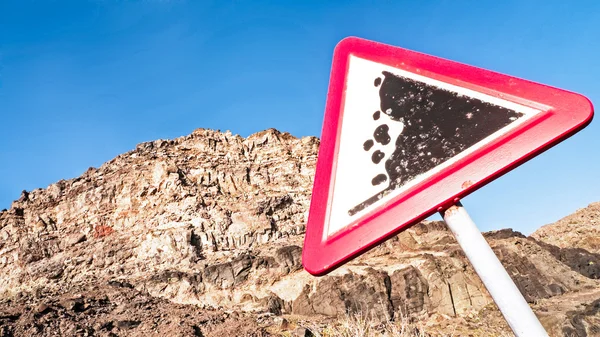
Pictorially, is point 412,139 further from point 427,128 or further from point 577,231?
point 577,231

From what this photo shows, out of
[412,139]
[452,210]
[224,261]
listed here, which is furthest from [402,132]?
[224,261]

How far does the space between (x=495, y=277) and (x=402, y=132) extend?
45cm

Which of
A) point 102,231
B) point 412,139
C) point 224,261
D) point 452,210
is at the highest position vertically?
point 102,231

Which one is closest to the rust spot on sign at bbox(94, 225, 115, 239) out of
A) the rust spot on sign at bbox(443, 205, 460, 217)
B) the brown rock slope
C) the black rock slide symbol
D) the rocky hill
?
the rocky hill

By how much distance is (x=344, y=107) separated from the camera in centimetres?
129

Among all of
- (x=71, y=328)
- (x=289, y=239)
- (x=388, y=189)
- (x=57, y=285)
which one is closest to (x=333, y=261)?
Answer: (x=388, y=189)

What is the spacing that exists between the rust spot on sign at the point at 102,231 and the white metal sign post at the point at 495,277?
2272 cm

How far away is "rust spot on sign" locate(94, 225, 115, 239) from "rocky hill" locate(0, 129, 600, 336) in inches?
2.1

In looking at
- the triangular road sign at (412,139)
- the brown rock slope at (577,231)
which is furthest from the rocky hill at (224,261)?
the triangular road sign at (412,139)

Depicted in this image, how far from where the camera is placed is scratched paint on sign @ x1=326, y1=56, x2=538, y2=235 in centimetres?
106

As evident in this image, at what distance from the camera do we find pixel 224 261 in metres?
17.0

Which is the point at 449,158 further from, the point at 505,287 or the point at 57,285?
the point at 57,285

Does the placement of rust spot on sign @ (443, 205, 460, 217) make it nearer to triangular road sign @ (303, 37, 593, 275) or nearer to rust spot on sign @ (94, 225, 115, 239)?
triangular road sign @ (303, 37, 593, 275)

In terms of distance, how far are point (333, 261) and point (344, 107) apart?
50 cm
